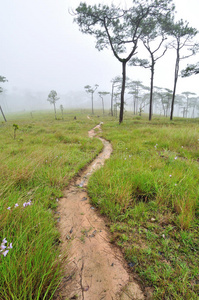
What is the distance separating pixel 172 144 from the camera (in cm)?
598

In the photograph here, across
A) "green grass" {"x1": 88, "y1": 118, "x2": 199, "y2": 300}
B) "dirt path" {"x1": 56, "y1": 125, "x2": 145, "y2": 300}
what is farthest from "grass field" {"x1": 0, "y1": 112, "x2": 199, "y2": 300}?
"dirt path" {"x1": 56, "y1": 125, "x2": 145, "y2": 300}

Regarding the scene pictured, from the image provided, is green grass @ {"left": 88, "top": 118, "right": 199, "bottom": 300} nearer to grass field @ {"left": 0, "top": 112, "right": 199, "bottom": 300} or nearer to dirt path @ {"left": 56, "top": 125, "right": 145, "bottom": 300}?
grass field @ {"left": 0, "top": 112, "right": 199, "bottom": 300}

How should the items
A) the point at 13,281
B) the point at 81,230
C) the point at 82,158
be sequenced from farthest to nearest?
the point at 82,158, the point at 81,230, the point at 13,281

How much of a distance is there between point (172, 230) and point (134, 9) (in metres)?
19.3

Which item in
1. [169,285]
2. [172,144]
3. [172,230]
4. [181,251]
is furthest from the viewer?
[172,144]

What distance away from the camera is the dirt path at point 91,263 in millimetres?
1321

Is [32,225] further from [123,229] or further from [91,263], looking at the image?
[123,229]

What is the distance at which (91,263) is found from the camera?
1.62 metres

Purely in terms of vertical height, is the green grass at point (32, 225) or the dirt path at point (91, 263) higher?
the green grass at point (32, 225)

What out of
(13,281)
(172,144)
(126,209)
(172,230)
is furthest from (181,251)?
(172,144)

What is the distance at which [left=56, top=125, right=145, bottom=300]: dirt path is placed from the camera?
132 cm

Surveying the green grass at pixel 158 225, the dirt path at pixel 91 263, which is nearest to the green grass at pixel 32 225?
the dirt path at pixel 91 263

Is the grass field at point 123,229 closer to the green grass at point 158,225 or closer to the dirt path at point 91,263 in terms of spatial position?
the green grass at point 158,225

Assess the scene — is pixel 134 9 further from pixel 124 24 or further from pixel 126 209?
pixel 126 209
